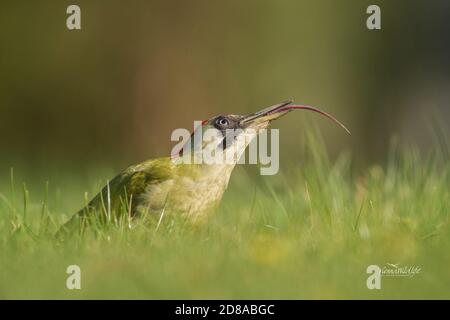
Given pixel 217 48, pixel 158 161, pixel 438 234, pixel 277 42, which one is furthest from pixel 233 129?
pixel 277 42

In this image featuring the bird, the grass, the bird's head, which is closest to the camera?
the grass

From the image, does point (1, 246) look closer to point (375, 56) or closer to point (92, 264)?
point (92, 264)

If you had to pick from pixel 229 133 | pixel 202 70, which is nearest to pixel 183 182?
pixel 229 133

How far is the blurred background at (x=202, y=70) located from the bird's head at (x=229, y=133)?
5621 mm

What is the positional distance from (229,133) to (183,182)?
1.63 ft

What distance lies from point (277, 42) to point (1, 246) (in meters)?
8.49

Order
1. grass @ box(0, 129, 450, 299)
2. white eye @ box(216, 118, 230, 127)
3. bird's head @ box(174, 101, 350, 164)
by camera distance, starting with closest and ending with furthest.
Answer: grass @ box(0, 129, 450, 299)
bird's head @ box(174, 101, 350, 164)
white eye @ box(216, 118, 230, 127)

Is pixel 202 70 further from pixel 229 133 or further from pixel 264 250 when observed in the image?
pixel 264 250

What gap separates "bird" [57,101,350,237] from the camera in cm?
430

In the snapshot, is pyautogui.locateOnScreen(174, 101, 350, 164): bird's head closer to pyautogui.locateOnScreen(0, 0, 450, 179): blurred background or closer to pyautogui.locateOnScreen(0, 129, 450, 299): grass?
pyautogui.locateOnScreen(0, 129, 450, 299): grass

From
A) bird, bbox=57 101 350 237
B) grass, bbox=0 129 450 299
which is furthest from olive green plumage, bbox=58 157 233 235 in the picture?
grass, bbox=0 129 450 299

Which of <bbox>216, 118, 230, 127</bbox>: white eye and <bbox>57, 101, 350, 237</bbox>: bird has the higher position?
<bbox>216, 118, 230, 127</bbox>: white eye

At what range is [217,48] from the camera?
36.5 ft
